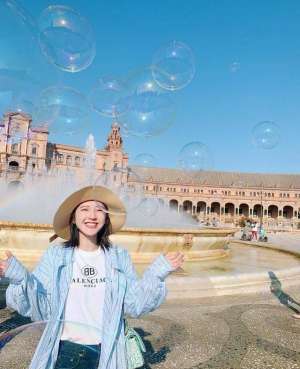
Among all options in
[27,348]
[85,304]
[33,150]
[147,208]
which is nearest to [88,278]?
[85,304]

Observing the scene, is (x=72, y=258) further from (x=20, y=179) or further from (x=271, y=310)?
(x=20, y=179)

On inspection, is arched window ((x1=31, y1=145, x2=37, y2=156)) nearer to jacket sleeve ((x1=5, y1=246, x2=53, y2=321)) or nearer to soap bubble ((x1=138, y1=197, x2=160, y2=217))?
soap bubble ((x1=138, y1=197, x2=160, y2=217))

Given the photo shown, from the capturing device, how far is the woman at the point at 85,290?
1.94 m

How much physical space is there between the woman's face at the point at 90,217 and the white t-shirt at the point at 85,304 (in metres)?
0.22

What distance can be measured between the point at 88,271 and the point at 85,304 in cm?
21

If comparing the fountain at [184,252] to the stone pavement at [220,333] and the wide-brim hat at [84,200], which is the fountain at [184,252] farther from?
the wide-brim hat at [84,200]

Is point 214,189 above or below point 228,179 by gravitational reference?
below

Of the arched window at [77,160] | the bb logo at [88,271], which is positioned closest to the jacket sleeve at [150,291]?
the bb logo at [88,271]

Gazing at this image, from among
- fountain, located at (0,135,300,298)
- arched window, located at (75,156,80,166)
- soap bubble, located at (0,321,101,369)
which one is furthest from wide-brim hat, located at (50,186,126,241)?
arched window, located at (75,156,80,166)

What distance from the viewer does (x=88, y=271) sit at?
2.23 meters

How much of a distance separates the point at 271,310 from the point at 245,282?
1.31 metres

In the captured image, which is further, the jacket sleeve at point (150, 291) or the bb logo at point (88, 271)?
the bb logo at point (88, 271)

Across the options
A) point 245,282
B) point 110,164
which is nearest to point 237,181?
point 110,164

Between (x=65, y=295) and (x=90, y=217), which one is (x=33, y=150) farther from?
(x=65, y=295)
